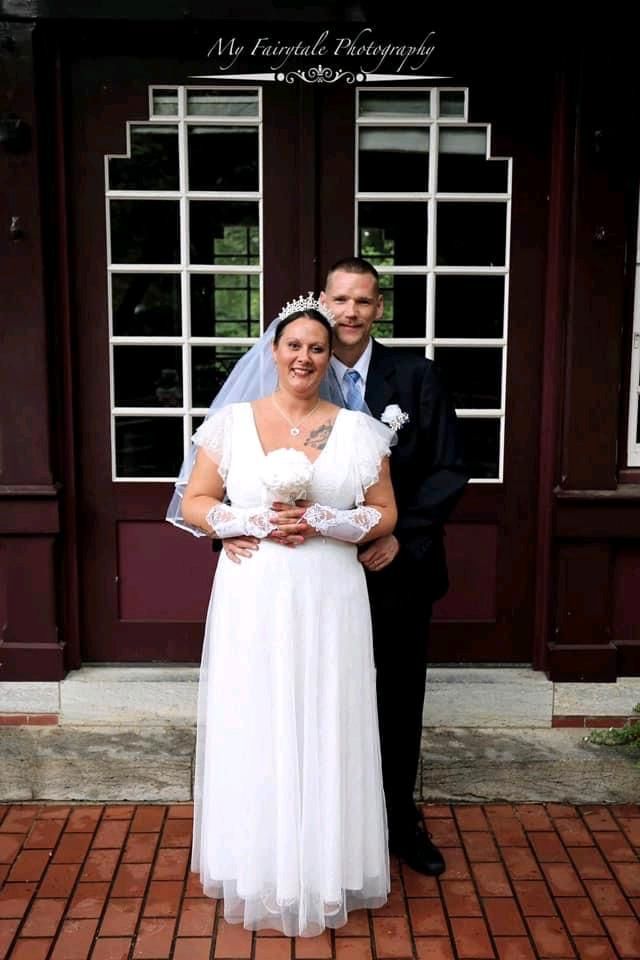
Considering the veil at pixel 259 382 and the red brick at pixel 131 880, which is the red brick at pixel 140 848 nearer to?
the red brick at pixel 131 880

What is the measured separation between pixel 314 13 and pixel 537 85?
101 cm

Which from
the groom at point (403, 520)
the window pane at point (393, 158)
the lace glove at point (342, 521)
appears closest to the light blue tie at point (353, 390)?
the groom at point (403, 520)

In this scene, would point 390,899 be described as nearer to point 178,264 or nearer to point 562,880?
point 562,880

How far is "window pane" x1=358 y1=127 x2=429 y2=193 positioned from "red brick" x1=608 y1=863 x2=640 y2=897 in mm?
2909

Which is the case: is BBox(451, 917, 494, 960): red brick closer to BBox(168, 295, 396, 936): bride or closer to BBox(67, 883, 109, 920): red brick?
BBox(168, 295, 396, 936): bride

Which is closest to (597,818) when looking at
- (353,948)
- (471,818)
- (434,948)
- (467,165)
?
(471,818)

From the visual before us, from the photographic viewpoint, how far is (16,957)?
3.09 m

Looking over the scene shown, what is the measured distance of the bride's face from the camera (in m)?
3.01

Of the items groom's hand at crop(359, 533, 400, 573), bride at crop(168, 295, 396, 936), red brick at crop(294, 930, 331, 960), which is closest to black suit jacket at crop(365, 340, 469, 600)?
groom's hand at crop(359, 533, 400, 573)

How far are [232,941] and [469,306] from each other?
2747mm

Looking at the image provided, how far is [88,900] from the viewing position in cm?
340

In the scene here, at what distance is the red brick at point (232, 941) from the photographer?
3131mm

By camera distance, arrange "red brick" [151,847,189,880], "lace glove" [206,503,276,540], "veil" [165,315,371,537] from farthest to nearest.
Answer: "red brick" [151,847,189,880] < "veil" [165,315,371,537] < "lace glove" [206,503,276,540]

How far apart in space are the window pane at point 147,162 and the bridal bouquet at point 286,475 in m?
1.83
